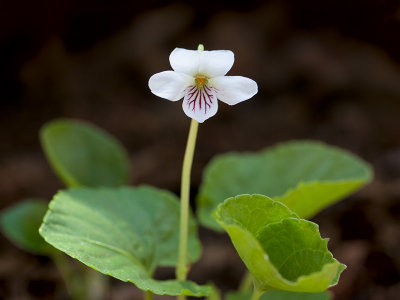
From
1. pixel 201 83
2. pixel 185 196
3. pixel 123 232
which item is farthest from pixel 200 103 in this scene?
pixel 123 232

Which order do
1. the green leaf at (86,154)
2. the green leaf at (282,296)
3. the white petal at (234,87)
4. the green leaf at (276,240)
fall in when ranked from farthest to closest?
the green leaf at (86,154), the green leaf at (282,296), the white petal at (234,87), the green leaf at (276,240)

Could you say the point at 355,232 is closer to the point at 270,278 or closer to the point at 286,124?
the point at 286,124

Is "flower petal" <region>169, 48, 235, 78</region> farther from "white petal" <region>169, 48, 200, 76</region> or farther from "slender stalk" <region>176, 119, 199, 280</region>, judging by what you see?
"slender stalk" <region>176, 119, 199, 280</region>

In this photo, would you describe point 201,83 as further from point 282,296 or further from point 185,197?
point 282,296

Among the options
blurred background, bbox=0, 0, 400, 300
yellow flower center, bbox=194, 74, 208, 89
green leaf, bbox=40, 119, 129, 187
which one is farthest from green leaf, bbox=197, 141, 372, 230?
blurred background, bbox=0, 0, 400, 300

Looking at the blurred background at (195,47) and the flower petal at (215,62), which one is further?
the blurred background at (195,47)

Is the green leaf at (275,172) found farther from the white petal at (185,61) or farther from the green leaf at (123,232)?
the white petal at (185,61)

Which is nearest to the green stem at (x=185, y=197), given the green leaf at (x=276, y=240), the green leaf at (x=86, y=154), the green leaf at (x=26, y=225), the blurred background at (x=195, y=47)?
the green leaf at (x=276, y=240)
